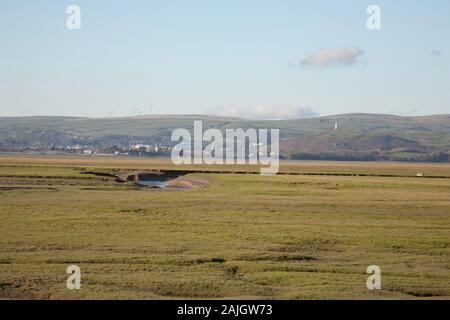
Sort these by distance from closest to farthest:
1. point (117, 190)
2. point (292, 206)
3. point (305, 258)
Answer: point (305, 258), point (292, 206), point (117, 190)

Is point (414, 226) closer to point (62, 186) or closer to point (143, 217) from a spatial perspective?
point (143, 217)

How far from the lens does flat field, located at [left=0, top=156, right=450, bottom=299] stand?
25.4 metres

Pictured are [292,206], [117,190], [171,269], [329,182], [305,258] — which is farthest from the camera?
[329,182]

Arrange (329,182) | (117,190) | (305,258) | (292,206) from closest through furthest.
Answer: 1. (305,258)
2. (292,206)
3. (117,190)
4. (329,182)

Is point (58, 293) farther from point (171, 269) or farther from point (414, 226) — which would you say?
point (414, 226)

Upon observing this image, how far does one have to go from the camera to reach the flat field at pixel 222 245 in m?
25.4

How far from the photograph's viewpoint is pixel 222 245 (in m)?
33.6

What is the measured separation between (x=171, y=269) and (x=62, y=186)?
41859mm

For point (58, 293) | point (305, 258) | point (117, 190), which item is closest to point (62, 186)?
point (117, 190)

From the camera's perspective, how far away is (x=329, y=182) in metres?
77.8
